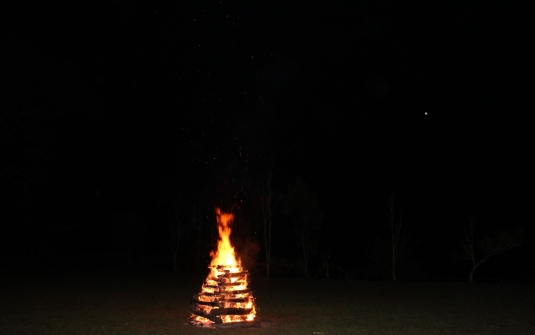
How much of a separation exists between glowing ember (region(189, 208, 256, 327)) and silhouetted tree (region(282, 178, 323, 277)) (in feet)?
51.2

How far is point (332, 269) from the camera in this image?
105 ft

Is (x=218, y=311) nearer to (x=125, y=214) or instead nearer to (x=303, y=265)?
(x=303, y=265)

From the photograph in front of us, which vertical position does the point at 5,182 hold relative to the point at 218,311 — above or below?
above

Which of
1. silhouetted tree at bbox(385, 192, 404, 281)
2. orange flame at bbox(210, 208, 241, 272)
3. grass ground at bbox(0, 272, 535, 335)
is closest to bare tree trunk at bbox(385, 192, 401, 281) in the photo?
silhouetted tree at bbox(385, 192, 404, 281)

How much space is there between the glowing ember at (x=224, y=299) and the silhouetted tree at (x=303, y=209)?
51.2 feet

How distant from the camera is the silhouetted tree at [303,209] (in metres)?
27.1

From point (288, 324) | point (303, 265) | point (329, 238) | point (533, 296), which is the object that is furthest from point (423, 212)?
point (288, 324)

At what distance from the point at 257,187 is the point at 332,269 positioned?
7.28 m

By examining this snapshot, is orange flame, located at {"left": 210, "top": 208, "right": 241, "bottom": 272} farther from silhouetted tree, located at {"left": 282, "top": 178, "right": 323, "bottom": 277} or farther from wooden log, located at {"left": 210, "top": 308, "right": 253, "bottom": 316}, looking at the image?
silhouetted tree, located at {"left": 282, "top": 178, "right": 323, "bottom": 277}

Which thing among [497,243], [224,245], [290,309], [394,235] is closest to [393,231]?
[394,235]

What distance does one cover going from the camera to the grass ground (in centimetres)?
1038

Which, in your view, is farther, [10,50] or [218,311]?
[10,50]

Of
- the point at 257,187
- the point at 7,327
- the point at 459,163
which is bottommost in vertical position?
the point at 7,327

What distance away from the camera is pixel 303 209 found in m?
27.3
